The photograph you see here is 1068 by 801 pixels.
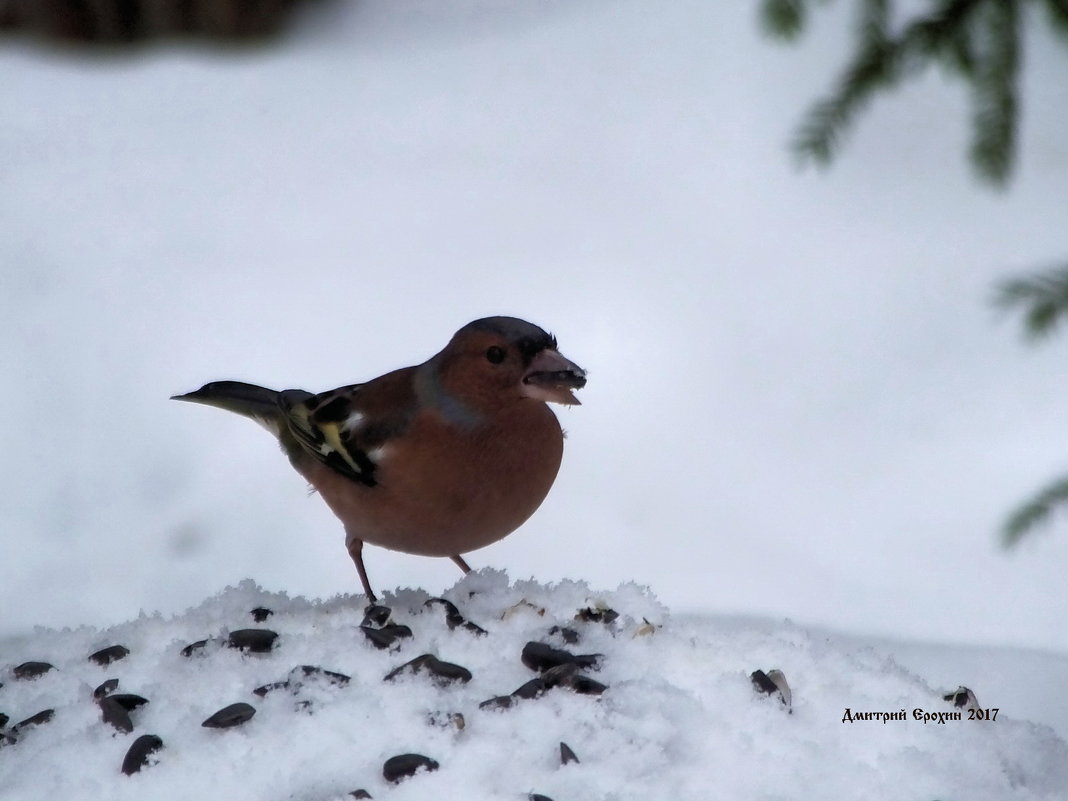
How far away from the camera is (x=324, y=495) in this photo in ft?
11.0

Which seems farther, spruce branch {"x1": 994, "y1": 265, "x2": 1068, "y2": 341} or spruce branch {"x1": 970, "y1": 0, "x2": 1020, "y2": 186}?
spruce branch {"x1": 970, "y1": 0, "x2": 1020, "y2": 186}

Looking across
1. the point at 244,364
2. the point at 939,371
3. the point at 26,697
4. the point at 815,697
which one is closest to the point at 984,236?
the point at 939,371

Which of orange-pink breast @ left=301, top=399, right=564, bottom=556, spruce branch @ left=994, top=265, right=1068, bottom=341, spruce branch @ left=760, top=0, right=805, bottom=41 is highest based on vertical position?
spruce branch @ left=760, top=0, right=805, bottom=41

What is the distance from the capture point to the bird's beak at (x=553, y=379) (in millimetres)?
2920

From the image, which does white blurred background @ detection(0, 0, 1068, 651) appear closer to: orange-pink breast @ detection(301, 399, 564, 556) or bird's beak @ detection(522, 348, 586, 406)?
orange-pink breast @ detection(301, 399, 564, 556)

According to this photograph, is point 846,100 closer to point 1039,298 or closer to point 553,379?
point 1039,298

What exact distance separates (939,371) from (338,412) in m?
3.14

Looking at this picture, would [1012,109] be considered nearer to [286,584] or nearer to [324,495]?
[324,495]

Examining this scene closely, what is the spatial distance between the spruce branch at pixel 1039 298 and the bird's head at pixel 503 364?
1.01 meters

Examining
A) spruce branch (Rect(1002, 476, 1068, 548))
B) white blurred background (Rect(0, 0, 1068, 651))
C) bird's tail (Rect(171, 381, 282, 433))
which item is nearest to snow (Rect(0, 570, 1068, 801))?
spruce branch (Rect(1002, 476, 1068, 548))

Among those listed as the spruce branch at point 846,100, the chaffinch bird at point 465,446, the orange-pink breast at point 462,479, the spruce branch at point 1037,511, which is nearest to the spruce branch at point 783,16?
the spruce branch at point 846,100

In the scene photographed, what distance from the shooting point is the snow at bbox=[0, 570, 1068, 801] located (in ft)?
7.83

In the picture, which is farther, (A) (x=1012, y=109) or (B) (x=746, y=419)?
(B) (x=746, y=419)

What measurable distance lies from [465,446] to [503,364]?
0.73ft
